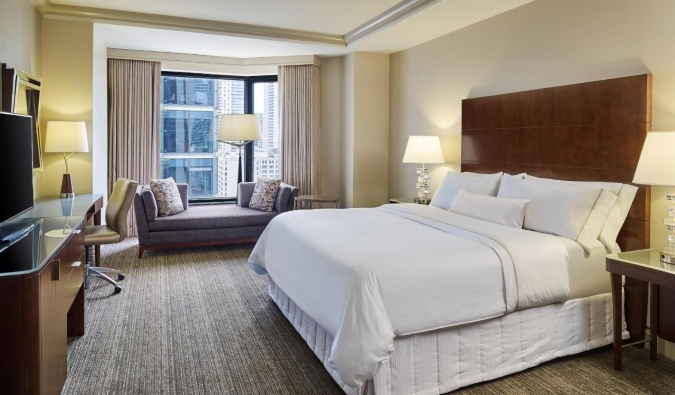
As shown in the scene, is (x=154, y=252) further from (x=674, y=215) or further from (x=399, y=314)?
(x=674, y=215)

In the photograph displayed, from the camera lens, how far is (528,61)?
400 cm

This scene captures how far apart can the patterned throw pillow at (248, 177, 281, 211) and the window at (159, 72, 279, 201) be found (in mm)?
981

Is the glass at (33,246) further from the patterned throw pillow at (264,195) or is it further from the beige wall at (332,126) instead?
the beige wall at (332,126)

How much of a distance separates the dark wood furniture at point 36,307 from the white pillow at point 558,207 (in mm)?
2801

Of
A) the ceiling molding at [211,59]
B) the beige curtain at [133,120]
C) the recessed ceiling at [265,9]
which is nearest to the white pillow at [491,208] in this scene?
the recessed ceiling at [265,9]

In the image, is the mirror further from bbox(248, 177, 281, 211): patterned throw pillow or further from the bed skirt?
the bed skirt

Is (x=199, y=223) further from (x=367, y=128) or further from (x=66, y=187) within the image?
(x=367, y=128)

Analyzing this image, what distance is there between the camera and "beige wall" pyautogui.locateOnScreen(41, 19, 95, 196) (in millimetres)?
4773

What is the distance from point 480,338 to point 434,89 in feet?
11.3

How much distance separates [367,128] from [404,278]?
4.19 metres

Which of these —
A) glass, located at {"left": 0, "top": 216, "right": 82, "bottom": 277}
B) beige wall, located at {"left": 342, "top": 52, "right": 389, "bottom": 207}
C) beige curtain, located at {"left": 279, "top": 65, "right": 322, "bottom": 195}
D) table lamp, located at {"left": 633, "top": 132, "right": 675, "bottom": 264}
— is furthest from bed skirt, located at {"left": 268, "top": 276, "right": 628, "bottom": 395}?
beige curtain, located at {"left": 279, "top": 65, "right": 322, "bottom": 195}

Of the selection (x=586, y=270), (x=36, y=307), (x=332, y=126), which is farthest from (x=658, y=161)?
(x=332, y=126)

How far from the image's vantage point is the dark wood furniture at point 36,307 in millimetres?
1687

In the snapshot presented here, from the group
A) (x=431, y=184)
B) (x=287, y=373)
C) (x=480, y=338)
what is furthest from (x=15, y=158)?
(x=431, y=184)
